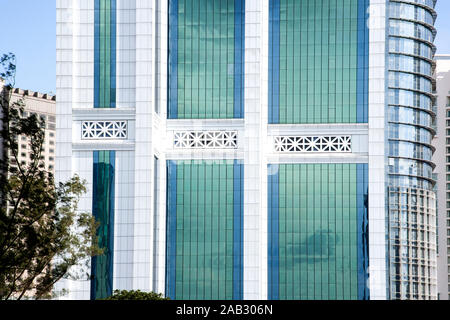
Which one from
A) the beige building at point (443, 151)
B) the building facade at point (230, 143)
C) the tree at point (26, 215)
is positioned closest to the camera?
the tree at point (26, 215)

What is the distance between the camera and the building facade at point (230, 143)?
47.4m

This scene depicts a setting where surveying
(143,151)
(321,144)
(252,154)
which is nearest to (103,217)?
(143,151)

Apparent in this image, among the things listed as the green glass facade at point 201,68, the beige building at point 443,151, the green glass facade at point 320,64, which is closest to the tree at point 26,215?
the green glass facade at point 201,68

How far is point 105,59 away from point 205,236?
10.9m

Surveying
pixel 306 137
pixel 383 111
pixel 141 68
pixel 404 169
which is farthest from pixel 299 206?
pixel 404 169

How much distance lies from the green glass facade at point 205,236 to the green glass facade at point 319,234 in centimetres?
204

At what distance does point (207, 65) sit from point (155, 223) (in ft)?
30.3

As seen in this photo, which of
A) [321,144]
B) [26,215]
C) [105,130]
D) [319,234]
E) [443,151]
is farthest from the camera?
[443,151]

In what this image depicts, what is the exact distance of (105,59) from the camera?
48000mm

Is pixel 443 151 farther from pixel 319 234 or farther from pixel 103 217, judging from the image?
pixel 103 217

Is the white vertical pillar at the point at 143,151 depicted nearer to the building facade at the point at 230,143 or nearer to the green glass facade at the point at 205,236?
the building facade at the point at 230,143

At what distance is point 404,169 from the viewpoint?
75312 millimetres

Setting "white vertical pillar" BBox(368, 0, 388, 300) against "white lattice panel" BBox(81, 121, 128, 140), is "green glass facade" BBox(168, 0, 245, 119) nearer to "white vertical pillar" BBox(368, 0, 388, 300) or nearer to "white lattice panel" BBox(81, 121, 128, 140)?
"white lattice panel" BBox(81, 121, 128, 140)

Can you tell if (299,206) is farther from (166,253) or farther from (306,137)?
(166,253)
